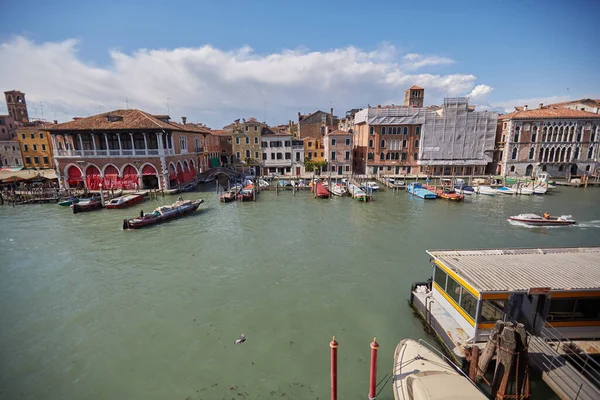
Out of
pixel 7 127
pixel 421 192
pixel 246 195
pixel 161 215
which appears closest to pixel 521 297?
pixel 161 215

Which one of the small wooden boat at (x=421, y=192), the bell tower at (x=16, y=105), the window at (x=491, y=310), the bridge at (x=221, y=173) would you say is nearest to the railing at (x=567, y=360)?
the window at (x=491, y=310)

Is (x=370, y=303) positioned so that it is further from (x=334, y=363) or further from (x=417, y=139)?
(x=417, y=139)

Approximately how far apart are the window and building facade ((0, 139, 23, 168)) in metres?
68.5

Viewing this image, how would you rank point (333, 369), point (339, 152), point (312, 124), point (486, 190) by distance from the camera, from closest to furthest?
point (333, 369) < point (486, 190) < point (339, 152) < point (312, 124)

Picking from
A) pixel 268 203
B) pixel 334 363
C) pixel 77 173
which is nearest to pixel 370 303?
pixel 334 363

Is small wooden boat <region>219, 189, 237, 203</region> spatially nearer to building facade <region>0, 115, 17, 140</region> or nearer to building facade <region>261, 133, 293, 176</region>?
building facade <region>261, 133, 293, 176</region>

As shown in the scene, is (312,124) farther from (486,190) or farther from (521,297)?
(521,297)

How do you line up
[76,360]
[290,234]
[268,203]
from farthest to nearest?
[268,203], [290,234], [76,360]

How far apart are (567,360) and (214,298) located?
10.9 metres

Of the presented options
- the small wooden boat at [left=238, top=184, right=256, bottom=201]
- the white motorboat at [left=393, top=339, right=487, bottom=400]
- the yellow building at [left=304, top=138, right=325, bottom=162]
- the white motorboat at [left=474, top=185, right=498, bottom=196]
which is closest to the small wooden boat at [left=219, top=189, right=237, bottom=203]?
the small wooden boat at [left=238, top=184, right=256, bottom=201]

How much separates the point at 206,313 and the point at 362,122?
137ft

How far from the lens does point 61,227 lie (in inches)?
845

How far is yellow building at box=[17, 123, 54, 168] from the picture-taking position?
155 feet

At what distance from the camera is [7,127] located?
5762 centimetres
